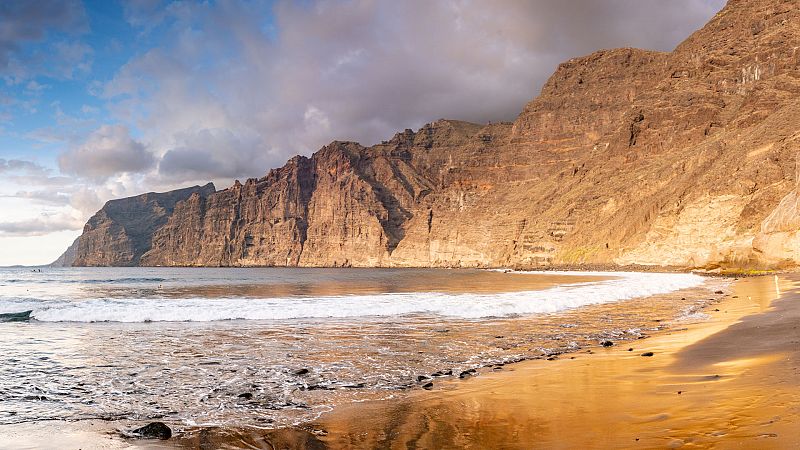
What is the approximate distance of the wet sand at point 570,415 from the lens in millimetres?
6117

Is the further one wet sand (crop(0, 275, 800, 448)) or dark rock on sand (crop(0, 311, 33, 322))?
dark rock on sand (crop(0, 311, 33, 322))

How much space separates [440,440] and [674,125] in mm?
161053

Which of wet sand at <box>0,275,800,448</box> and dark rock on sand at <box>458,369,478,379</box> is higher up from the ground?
wet sand at <box>0,275,800,448</box>

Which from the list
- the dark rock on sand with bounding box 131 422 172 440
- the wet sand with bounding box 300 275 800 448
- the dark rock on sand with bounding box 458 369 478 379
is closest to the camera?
the wet sand with bounding box 300 275 800 448

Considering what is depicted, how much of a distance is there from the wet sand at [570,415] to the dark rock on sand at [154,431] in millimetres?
244

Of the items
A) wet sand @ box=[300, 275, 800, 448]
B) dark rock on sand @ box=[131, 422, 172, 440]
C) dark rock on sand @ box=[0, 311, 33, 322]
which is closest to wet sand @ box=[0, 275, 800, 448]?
wet sand @ box=[300, 275, 800, 448]

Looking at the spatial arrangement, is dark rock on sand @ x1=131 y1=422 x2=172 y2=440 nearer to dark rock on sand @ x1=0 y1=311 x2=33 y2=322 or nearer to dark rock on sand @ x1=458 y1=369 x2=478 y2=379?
dark rock on sand @ x1=458 y1=369 x2=478 y2=379

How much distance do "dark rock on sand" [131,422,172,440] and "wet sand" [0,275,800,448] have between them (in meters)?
0.24

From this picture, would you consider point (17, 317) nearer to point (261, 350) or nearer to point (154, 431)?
point (261, 350)

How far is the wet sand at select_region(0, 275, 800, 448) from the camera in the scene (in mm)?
6117

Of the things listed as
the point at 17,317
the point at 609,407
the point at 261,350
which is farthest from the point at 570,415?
the point at 17,317

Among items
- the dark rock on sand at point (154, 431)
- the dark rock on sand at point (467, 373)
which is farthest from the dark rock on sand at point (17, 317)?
the dark rock on sand at point (467, 373)

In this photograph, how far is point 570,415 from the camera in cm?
746

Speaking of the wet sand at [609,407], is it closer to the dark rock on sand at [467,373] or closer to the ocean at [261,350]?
the dark rock on sand at [467,373]
